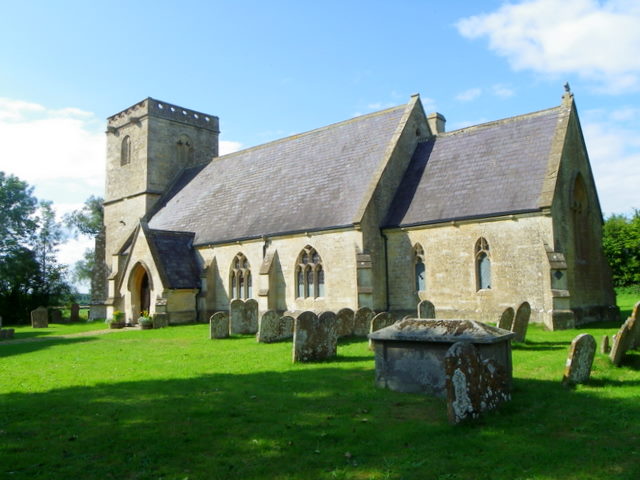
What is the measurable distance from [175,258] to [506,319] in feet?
63.2

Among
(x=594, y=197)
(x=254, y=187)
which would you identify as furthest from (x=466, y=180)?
(x=254, y=187)

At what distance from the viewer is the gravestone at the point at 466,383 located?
7.47 m

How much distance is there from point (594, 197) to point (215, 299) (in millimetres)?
19637

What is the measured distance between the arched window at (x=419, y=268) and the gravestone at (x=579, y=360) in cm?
1325

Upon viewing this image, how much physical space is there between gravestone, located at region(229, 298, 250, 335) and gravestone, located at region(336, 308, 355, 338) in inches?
168

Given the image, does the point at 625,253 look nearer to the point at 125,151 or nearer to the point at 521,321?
the point at 521,321

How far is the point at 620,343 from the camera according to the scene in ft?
36.3

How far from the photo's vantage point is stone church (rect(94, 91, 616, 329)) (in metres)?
20.6

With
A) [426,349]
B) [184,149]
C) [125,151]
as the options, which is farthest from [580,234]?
[125,151]

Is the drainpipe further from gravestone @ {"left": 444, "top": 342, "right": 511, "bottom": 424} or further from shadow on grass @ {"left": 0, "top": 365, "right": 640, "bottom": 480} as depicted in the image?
gravestone @ {"left": 444, "top": 342, "right": 511, "bottom": 424}

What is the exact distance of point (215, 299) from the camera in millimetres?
28734

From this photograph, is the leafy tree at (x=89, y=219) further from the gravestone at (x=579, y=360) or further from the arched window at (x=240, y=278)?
the gravestone at (x=579, y=360)

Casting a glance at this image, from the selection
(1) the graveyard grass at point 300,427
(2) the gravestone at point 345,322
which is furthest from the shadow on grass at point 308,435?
(2) the gravestone at point 345,322

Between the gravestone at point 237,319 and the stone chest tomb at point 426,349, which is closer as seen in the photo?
the stone chest tomb at point 426,349
